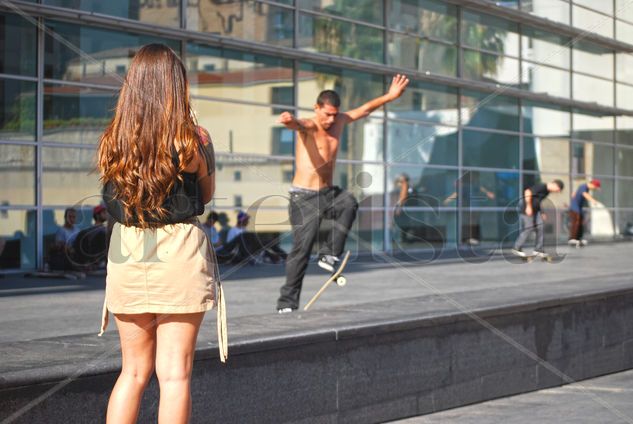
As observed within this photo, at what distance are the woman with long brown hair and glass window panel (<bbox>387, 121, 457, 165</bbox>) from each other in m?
20.2

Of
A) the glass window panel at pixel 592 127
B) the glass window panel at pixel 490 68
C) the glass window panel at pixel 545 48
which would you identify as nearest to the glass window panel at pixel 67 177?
the glass window panel at pixel 490 68

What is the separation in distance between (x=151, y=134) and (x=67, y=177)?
13.5 m

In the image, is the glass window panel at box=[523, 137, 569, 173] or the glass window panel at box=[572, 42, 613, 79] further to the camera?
the glass window panel at box=[572, 42, 613, 79]

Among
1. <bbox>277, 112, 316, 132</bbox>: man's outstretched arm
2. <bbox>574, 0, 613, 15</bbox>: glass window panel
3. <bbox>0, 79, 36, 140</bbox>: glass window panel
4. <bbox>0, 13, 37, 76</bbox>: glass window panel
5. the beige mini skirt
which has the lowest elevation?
the beige mini skirt

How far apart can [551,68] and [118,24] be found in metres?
16.6

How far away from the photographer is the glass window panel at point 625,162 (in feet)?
111

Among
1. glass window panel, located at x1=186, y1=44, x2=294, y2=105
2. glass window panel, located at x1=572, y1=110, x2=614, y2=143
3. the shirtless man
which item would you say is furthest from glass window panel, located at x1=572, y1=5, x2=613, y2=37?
the shirtless man

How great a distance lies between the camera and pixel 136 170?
377 centimetres

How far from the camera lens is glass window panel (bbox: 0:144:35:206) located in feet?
51.7

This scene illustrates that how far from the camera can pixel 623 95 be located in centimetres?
3347

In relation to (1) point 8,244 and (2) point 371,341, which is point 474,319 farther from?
(1) point 8,244

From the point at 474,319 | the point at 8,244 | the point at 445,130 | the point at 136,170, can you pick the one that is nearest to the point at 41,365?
the point at 136,170

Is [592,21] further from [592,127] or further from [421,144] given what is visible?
[421,144]

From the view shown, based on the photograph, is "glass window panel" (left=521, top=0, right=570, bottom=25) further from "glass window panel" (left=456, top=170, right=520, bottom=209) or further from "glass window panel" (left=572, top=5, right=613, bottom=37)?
"glass window panel" (left=456, top=170, right=520, bottom=209)
